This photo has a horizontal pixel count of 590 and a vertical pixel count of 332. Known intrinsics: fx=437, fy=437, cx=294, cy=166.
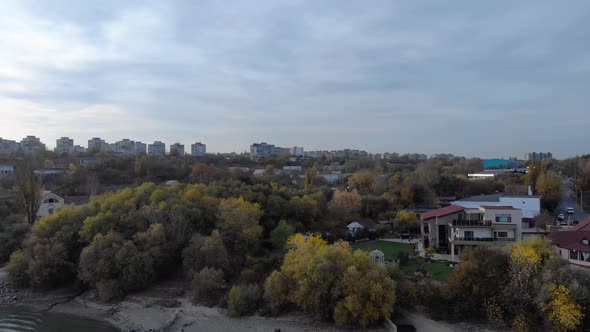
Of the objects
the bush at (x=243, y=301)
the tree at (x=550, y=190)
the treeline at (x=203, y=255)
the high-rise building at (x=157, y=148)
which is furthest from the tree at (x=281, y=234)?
the high-rise building at (x=157, y=148)

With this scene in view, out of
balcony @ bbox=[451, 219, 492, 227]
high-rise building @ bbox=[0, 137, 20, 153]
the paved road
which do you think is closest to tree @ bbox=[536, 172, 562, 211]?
the paved road

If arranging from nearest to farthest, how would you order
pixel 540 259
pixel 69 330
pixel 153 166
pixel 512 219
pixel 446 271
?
pixel 540 259 < pixel 69 330 < pixel 446 271 < pixel 512 219 < pixel 153 166

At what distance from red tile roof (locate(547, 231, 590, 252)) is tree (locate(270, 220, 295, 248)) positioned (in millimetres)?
14499

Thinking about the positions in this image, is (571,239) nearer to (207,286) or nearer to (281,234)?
(281,234)

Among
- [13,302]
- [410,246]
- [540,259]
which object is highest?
[540,259]

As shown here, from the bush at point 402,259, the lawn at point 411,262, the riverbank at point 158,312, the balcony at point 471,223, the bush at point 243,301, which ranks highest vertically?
the balcony at point 471,223

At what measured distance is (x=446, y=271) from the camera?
23.2 m

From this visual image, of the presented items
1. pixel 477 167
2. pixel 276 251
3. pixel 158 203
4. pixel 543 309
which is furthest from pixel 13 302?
pixel 477 167

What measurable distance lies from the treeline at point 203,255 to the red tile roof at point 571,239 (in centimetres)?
958

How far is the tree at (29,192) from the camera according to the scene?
3541cm

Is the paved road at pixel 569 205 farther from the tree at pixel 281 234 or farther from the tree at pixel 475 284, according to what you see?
the tree at pixel 281 234

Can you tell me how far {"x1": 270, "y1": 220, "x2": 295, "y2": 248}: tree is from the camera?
1075 inches

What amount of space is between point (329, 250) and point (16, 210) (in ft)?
106

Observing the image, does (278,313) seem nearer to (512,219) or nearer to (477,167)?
(512,219)
